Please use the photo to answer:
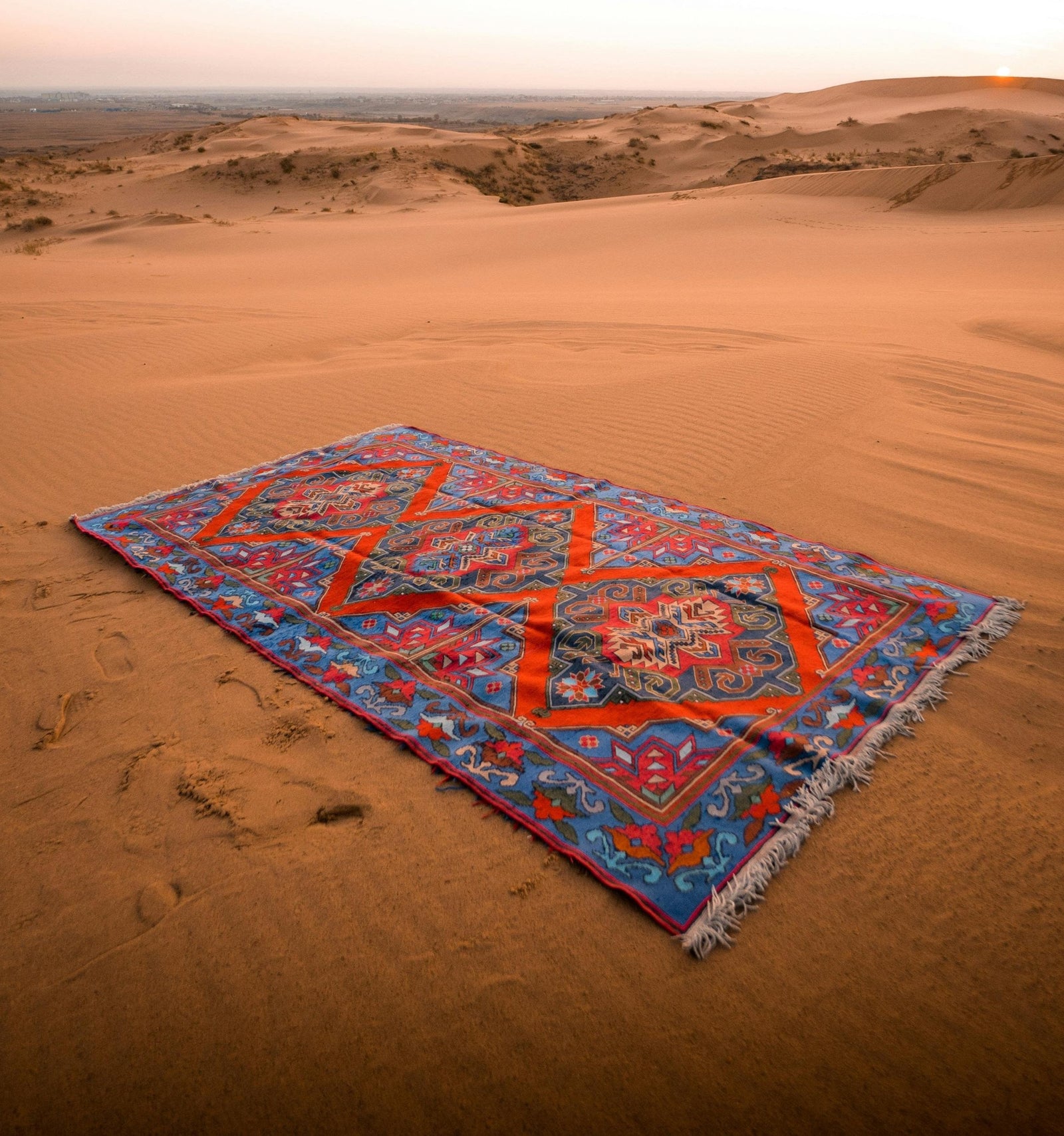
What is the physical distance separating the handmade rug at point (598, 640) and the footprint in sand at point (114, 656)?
0.38m

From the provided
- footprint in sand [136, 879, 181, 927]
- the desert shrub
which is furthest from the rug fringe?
the desert shrub

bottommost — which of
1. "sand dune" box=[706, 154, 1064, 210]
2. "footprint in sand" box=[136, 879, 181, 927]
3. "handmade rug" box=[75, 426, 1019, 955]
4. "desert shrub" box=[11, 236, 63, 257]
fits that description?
"footprint in sand" box=[136, 879, 181, 927]

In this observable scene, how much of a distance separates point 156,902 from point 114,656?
4.77ft

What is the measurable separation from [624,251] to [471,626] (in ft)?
43.0

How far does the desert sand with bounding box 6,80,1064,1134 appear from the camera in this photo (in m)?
1.79

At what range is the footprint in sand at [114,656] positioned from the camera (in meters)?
3.20

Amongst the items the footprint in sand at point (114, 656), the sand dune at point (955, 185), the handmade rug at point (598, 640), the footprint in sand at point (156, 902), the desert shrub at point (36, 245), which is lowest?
the footprint in sand at point (156, 902)

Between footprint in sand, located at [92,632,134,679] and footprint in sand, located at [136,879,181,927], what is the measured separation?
1216mm

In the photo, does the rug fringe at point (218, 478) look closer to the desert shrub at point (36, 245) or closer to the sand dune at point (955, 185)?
the desert shrub at point (36, 245)

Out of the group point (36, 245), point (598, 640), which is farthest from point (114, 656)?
point (36, 245)

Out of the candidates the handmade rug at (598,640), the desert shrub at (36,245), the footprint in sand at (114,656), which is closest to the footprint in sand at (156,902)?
the handmade rug at (598,640)

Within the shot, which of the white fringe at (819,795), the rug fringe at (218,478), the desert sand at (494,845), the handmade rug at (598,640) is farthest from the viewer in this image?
the rug fringe at (218,478)

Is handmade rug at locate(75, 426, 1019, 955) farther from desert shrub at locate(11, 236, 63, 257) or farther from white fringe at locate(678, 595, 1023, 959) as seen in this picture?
desert shrub at locate(11, 236, 63, 257)

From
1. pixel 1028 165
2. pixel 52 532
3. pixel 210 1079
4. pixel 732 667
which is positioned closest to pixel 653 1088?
pixel 210 1079
